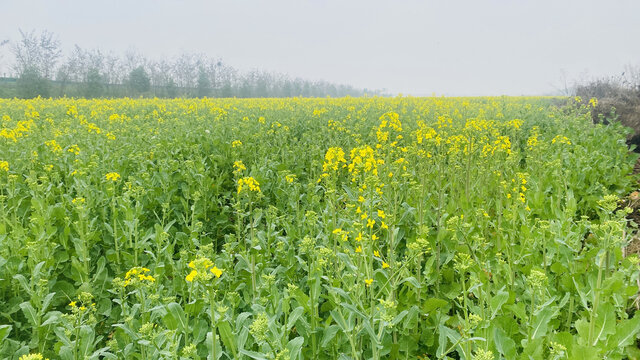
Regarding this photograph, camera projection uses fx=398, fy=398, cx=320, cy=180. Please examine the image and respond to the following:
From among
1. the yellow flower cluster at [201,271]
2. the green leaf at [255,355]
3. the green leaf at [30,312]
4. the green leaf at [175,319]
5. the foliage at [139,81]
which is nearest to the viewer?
the yellow flower cluster at [201,271]

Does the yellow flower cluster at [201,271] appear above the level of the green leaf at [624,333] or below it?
above

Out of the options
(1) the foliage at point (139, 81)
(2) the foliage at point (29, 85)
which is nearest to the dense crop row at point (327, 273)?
(2) the foliage at point (29, 85)

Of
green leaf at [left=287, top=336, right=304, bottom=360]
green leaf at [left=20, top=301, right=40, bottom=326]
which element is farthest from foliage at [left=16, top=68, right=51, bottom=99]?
green leaf at [left=287, top=336, right=304, bottom=360]

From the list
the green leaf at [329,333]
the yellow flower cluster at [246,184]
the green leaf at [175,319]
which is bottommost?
the green leaf at [329,333]

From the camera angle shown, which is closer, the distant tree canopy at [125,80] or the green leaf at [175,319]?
the green leaf at [175,319]

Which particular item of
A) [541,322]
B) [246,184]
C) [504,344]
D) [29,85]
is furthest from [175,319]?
[29,85]

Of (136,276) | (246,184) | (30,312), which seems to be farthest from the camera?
(246,184)

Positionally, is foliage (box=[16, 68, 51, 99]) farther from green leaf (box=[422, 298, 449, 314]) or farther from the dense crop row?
green leaf (box=[422, 298, 449, 314])

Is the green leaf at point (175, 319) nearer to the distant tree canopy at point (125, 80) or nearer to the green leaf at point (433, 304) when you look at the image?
the green leaf at point (433, 304)

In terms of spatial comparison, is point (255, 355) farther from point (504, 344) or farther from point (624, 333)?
point (624, 333)

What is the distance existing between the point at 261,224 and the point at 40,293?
2.79m

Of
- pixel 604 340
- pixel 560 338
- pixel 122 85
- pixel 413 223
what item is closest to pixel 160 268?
pixel 413 223

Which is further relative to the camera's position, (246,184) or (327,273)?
(246,184)

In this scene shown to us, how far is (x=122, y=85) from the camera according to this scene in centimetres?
3528
